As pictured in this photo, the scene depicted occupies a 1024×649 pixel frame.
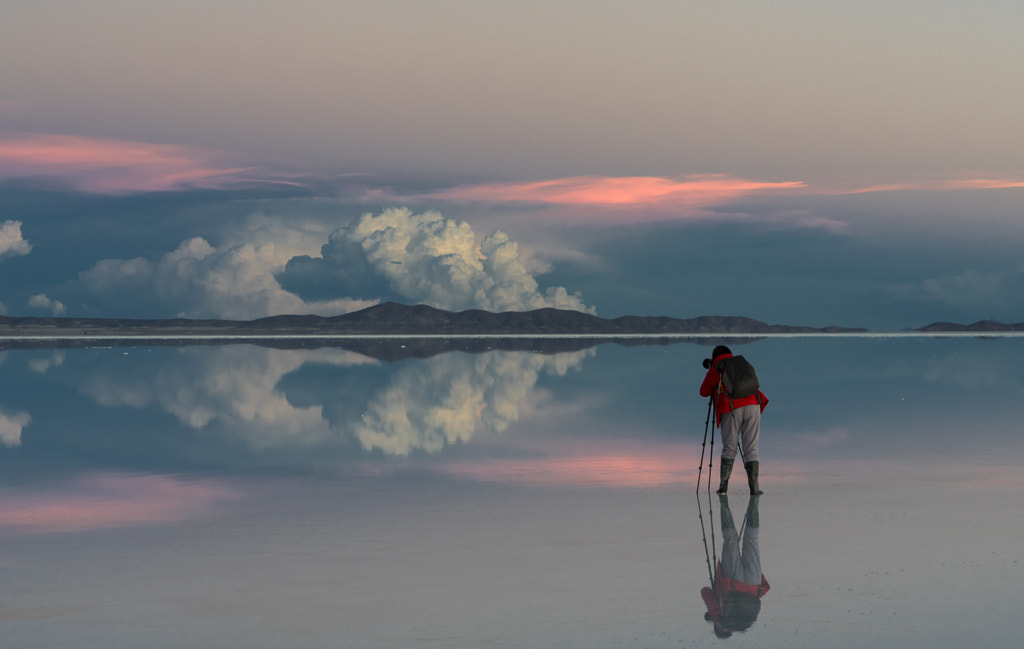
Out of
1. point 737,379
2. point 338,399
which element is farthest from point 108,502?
point 338,399

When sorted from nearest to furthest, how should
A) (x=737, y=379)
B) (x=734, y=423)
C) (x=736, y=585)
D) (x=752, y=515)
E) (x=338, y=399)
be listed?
(x=736, y=585) → (x=752, y=515) → (x=737, y=379) → (x=734, y=423) → (x=338, y=399)

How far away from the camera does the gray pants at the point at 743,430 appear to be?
1541 cm

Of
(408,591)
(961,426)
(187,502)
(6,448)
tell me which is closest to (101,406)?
(6,448)

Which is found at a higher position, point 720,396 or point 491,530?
point 720,396

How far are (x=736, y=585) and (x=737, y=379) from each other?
5.44 metres

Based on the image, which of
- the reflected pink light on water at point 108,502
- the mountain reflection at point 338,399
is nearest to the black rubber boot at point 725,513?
the reflected pink light on water at point 108,502

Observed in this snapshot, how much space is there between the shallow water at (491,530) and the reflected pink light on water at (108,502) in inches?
2.8

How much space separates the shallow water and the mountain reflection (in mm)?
242

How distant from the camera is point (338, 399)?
33594 mm

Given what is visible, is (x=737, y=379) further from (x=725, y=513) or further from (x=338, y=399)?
(x=338, y=399)

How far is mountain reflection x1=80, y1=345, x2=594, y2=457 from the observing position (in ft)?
78.0

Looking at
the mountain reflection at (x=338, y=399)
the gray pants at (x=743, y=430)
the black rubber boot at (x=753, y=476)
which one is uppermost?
the gray pants at (x=743, y=430)

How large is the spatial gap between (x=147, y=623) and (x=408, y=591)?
208 cm

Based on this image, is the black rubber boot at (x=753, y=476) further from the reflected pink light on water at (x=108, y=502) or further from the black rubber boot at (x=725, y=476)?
the reflected pink light on water at (x=108, y=502)
